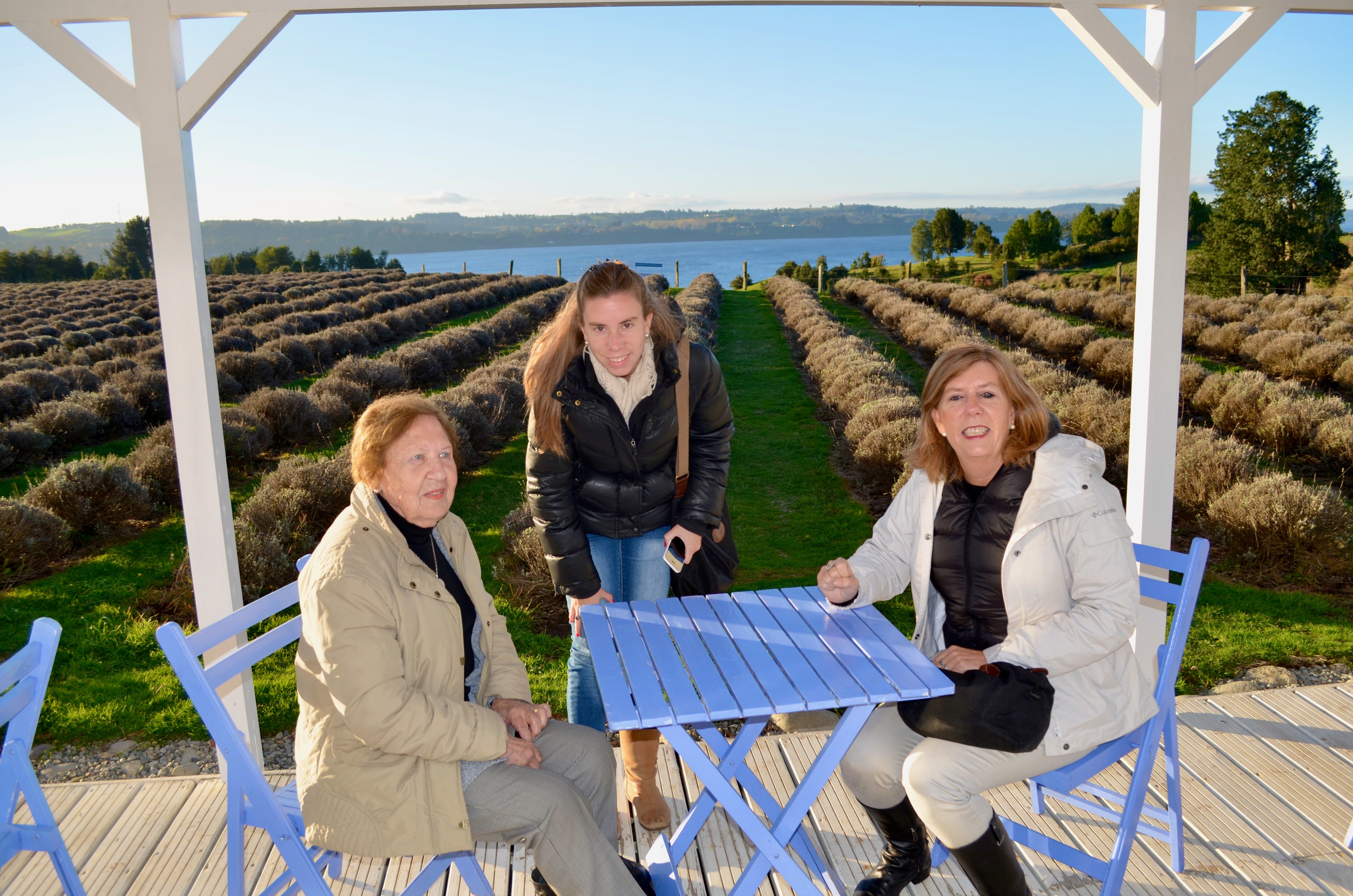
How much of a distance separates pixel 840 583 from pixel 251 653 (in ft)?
5.21

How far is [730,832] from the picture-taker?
280cm

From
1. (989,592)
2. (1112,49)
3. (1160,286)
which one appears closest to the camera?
(989,592)

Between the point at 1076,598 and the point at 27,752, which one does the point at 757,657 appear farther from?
the point at 27,752

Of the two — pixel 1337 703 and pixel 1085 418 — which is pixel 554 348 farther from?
pixel 1085 418

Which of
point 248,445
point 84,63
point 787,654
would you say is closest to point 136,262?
point 248,445

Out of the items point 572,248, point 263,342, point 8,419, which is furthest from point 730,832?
point 572,248

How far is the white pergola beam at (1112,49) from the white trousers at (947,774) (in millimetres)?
2375

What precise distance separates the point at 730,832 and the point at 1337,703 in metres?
2.64

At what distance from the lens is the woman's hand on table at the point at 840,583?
2.44m

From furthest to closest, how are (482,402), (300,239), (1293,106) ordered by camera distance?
(300,239)
(1293,106)
(482,402)

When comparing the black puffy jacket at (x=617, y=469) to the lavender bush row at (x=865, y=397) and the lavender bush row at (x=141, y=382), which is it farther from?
the lavender bush row at (x=141, y=382)

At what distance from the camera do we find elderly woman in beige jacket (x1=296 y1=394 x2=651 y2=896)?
192cm

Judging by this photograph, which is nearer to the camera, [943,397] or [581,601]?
[943,397]

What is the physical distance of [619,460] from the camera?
2.76 metres
